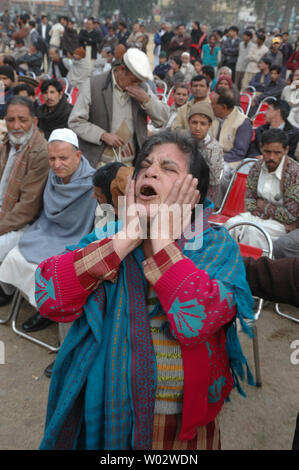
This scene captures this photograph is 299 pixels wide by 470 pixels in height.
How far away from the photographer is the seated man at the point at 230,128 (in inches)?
210

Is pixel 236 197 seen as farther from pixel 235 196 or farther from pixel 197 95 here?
pixel 197 95

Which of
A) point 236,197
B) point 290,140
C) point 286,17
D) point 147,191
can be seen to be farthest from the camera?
point 286,17

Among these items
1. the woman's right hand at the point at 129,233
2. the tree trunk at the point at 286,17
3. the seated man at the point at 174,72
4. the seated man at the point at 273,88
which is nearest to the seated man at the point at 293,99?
the seated man at the point at 273,88

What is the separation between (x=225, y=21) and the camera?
44.4 metres

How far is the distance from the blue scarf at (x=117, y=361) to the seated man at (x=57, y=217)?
1.91m

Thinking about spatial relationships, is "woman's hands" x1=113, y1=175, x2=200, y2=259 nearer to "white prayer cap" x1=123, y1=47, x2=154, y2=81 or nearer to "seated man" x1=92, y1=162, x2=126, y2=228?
"seated man" x1=92, y1=162, x2=126, y2=228

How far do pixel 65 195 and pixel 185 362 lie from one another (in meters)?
2.24

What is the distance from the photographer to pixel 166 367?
125 centimetres

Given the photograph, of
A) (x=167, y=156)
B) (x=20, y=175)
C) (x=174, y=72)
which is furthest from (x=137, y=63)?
(x=174, y=72)

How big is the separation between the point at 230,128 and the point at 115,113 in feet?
6.78

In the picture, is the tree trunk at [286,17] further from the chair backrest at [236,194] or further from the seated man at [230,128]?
the chair backrest at [236,194]

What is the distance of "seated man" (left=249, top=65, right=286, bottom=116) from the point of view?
8.26m

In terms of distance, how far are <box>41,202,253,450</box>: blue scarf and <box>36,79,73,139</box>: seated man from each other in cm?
463
